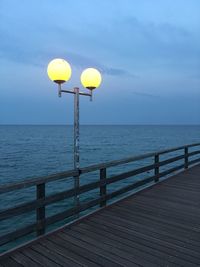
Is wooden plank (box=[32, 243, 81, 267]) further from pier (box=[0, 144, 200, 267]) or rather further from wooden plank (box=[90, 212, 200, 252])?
wooden plank (box=[90, 212, 200, 252])

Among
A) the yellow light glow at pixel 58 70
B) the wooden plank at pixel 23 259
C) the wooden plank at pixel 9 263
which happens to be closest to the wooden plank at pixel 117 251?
the wooden plank at pixel 23 259

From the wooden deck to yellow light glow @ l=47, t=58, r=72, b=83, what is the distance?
9.80 ft

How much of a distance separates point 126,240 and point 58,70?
11.7 ft

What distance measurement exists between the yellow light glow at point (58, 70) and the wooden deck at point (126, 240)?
2.99m

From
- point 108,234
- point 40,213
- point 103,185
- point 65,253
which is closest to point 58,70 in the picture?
point 103,185

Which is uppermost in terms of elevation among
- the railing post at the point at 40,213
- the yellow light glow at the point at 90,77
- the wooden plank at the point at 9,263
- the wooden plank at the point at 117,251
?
the yellow light glow at the point at 90,77

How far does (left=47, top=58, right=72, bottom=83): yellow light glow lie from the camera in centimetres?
525

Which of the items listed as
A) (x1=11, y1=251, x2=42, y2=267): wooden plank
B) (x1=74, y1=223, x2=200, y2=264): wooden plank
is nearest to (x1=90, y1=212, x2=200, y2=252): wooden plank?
(x1=74, y1=223, x2=200, y2=264): wooden plank

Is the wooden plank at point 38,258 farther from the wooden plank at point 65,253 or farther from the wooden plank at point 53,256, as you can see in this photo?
the wooden plank at point 65,253

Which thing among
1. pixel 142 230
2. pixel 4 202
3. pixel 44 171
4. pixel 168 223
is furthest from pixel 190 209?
pixel 44 171

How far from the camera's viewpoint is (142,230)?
4.61m

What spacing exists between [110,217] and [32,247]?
71.7 inches

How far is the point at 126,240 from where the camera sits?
4199mm

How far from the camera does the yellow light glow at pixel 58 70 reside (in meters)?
5.25
